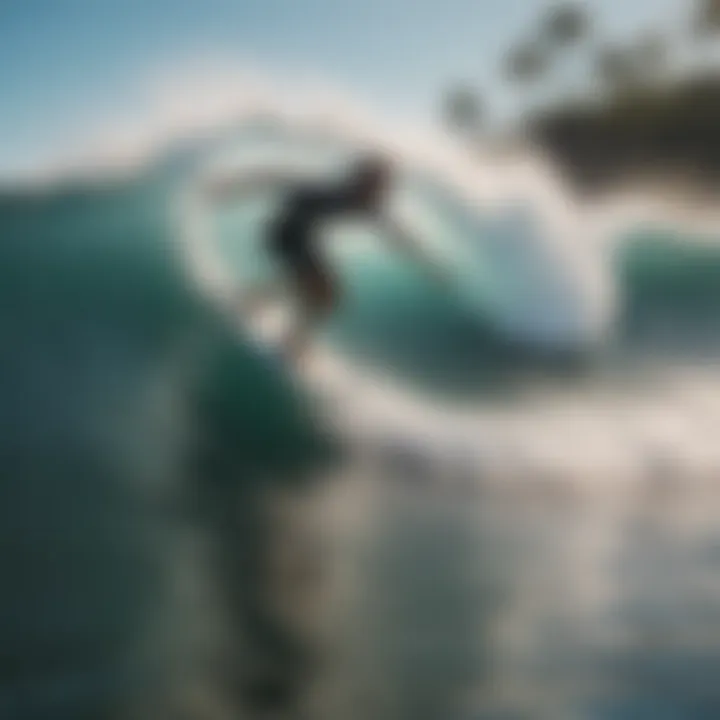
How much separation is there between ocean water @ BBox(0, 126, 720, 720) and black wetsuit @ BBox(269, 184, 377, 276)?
1.0 inches

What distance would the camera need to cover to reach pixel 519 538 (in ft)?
3.95

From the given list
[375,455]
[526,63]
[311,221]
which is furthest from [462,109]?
[375,455]

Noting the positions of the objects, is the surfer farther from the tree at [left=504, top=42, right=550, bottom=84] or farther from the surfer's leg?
the tree at [left=504, top=42, right=550, bottom=84]

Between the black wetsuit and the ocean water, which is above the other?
the black wetsuit

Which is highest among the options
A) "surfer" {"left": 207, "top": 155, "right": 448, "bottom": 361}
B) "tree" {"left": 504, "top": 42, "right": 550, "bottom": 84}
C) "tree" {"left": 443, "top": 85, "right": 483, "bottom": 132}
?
"tree" {"left": 504, "top": 42, "right": 550, "bottom": 84}

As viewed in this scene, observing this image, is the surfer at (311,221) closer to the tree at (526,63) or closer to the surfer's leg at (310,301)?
the surfer's leg at (310,301)

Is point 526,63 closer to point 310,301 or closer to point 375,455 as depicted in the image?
point 310,301

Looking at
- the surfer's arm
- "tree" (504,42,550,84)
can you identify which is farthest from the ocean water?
"tree" (504,42,550,84)

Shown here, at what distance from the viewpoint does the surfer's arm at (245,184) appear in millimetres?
1211

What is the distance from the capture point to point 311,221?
3.97 ft

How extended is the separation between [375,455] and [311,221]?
254mm

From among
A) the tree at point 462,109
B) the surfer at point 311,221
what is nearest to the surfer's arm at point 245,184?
the surfer at point 311,221

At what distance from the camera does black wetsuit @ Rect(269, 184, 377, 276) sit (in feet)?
3.95

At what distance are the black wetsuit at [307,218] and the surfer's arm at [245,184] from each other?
0.06 feet
